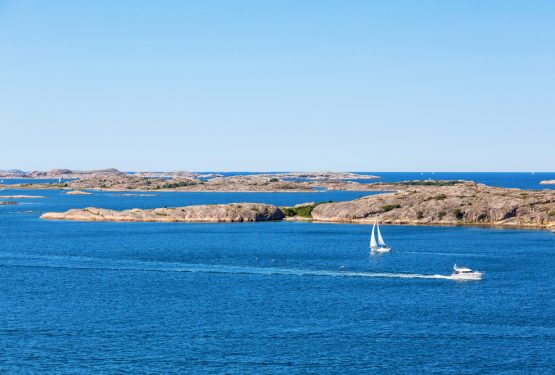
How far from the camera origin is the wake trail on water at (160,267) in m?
106

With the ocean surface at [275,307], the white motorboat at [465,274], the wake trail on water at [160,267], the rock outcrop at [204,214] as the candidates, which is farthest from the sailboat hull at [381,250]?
the rock outcrop at [204,214]

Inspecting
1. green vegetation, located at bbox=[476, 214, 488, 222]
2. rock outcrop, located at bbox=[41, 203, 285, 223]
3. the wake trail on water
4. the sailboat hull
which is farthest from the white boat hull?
rock outcrop, located at bbox=[41, 203, 285, 223]

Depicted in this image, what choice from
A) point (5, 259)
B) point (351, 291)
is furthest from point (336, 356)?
point (5, 259)

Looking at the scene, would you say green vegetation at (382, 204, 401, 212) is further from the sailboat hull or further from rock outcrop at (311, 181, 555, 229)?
the sailboat hull

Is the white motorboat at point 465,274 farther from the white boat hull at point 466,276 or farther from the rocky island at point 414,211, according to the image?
the rocky island at point 414,211

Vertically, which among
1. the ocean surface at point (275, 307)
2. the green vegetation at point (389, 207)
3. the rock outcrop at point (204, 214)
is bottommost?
the ocean surface at point (275, 307)

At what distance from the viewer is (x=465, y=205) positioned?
184 m

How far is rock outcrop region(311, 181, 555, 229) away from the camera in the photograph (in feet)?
579

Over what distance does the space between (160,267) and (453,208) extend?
288 ft

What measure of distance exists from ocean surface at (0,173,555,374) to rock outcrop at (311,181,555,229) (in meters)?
32.4

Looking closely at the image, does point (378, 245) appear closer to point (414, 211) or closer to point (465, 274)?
point (465, 274)

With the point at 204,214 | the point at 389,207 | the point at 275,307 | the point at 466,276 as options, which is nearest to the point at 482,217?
the point at 389,207

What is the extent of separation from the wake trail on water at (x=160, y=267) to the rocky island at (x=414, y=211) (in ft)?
227

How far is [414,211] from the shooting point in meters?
185
